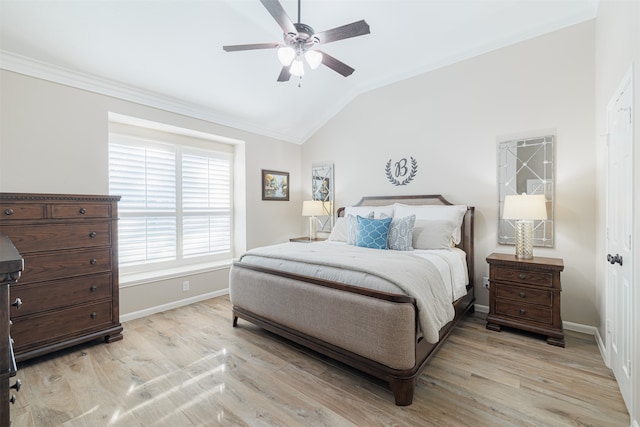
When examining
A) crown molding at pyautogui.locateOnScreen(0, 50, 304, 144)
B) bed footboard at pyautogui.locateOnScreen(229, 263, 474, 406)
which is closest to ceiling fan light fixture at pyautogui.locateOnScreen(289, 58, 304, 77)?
bed footboard at pyautogui.locateOnScreen(229, 263, 474, 406)

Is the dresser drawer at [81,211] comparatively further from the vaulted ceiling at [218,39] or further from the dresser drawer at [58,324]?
the vaulted ceiling at [218,39]

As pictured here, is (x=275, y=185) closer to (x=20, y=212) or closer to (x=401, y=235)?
(x=401, y=235)

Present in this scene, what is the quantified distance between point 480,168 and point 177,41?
359cm

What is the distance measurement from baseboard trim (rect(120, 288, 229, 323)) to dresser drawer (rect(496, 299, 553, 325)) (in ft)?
11.4

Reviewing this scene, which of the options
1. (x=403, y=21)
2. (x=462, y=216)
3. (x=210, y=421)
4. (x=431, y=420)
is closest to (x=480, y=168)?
(x=462, y=216)

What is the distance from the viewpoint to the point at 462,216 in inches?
130

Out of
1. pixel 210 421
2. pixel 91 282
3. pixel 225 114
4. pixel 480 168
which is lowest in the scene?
pixel 210 421

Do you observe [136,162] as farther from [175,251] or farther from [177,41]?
[177,41]

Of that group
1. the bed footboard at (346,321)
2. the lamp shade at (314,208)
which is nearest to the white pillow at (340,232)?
the lamp shade at (314,208)

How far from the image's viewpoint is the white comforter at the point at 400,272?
1927 mm

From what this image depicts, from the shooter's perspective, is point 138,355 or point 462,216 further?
point 462,216

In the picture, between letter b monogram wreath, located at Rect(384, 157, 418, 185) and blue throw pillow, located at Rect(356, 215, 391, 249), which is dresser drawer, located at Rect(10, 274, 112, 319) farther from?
letter b monogram wreath, located at Rect(384, 157, 418, 185)

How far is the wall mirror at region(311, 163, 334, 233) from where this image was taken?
4.82 m

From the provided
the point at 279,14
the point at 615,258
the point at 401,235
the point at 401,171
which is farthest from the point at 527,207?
the point at 279,14
